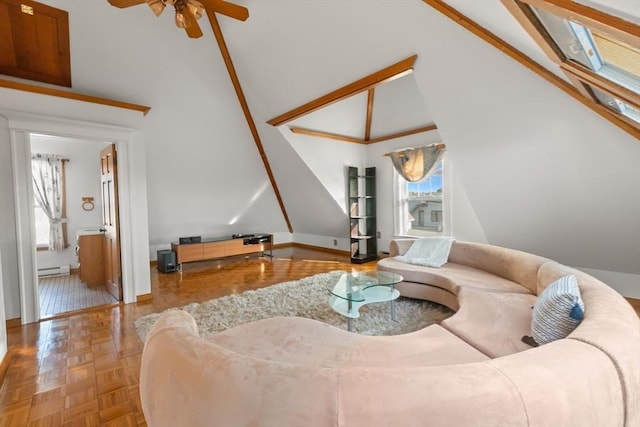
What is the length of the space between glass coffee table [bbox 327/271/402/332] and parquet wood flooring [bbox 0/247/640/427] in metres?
1.61

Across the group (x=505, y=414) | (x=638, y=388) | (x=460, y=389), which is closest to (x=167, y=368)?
(x=460, y=389)

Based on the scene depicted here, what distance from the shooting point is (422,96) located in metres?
3.45

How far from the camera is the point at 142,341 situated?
246 centimetres

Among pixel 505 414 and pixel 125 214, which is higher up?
pixel 125 214

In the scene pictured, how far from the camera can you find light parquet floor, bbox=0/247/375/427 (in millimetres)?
1642

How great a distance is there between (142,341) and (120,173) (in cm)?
199

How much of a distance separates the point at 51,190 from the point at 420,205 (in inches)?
252

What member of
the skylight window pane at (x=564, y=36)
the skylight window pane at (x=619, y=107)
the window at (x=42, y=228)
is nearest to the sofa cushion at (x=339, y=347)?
the skylight window pane at (x=564, y=36)

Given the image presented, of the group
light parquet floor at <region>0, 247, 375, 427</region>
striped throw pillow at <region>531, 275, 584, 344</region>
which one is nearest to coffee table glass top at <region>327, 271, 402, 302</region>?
striped throw pillow at <region>531, 275, 584, 344</region>

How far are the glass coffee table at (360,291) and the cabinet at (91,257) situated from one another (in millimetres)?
3487

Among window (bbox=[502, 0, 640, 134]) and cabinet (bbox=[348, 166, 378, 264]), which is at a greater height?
window (bbox=[502, 0, 640, 134])

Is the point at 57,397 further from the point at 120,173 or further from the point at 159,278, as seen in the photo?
the point at 159,278

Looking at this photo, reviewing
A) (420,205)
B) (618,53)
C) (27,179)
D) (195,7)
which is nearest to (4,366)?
(27,179)

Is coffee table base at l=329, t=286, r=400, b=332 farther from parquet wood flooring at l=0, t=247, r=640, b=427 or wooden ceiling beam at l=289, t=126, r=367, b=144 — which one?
wooden ceiling beam at l=289, t=126, r=367, b=144
